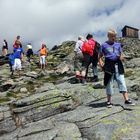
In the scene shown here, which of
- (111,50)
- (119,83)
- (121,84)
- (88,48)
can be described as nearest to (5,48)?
(88,48)

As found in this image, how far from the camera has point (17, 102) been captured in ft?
74.3

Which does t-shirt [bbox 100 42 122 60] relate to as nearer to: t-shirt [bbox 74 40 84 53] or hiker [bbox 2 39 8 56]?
t-shirt [bbox 74 40 84 53]

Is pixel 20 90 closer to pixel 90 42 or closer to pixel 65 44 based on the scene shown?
pixel 90 42

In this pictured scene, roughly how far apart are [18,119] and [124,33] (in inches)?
2415

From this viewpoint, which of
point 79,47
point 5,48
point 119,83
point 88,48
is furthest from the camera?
point 5,48

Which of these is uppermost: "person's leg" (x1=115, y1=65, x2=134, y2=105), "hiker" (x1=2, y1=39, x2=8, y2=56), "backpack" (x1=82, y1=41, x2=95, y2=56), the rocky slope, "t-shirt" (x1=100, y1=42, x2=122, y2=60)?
"hiker" (x1=2, y1=39, x2=8, y2=56)

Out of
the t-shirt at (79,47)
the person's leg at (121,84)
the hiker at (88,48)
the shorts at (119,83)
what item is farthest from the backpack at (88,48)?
the person's leg at (121,84)

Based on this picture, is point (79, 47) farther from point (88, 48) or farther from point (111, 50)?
point (111, 50)

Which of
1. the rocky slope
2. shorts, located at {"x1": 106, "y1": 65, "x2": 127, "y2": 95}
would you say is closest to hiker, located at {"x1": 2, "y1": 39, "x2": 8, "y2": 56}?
the rocky slope

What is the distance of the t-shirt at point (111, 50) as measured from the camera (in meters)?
19.1

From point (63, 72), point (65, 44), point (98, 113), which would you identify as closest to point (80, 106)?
point (98, 113)

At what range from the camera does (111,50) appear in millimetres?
19078

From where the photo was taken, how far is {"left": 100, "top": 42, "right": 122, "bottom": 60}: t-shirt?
19094mm

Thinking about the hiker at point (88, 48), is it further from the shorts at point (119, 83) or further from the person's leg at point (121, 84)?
the person's leg at point (121, 84)
